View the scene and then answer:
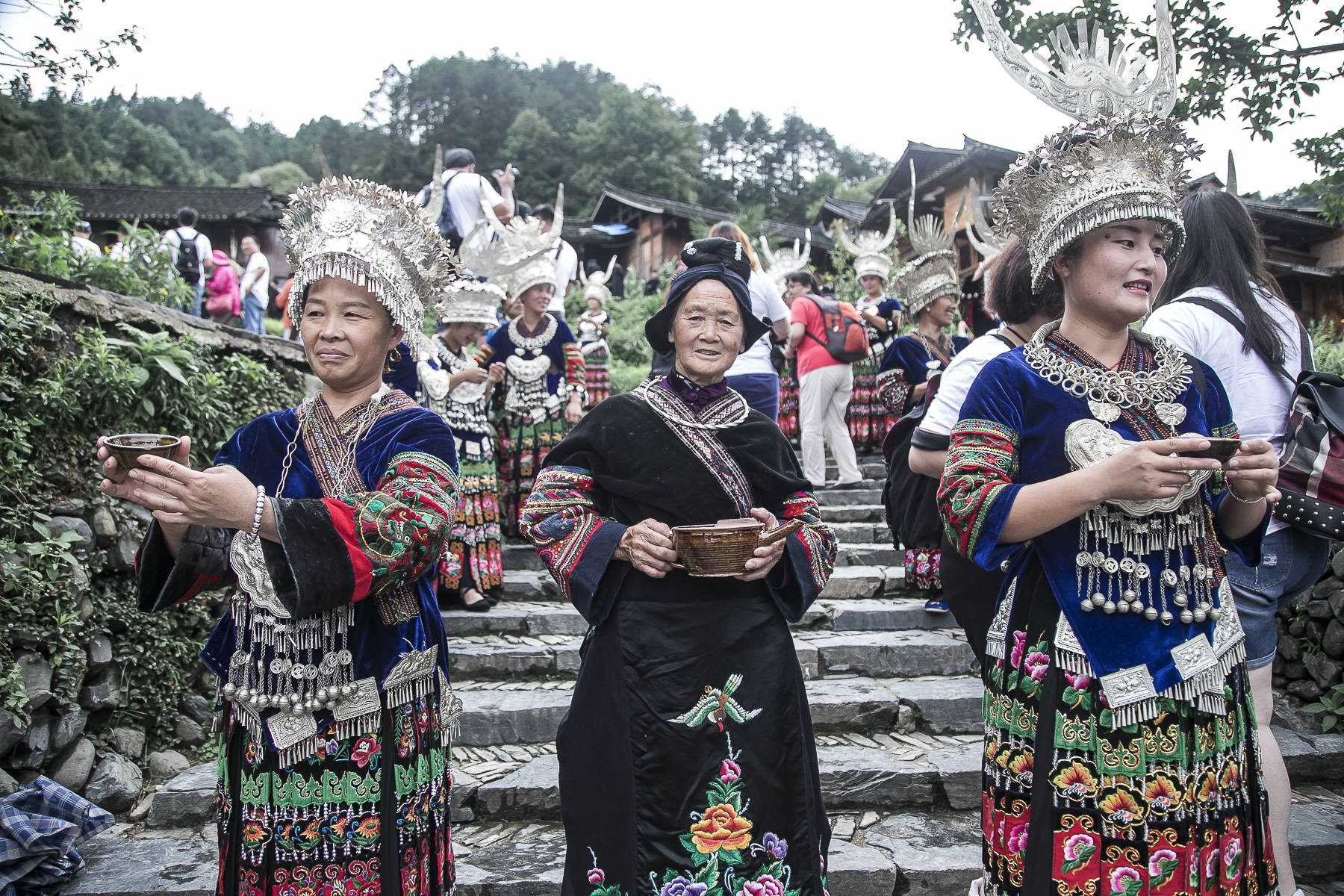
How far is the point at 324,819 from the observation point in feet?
7.29

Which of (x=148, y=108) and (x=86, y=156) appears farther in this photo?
(x=148, y=108)

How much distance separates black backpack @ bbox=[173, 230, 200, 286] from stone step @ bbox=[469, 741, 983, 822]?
7863mm

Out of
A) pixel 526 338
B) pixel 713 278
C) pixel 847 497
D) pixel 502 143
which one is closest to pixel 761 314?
pixel 526 338

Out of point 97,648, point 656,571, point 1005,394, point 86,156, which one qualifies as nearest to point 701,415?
point 656,571

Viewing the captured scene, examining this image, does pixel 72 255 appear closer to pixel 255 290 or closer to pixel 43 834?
pixel 43 834

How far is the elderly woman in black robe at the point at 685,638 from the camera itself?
7.70 ft

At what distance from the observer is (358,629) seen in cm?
231

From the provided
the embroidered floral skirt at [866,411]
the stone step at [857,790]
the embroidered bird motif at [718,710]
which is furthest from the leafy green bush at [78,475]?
the embroidered floral skirt at [866,411]

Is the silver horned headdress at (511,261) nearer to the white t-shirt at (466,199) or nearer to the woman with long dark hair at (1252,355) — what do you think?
the white t-shirt at (466,199)

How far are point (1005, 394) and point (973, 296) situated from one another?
10.3ft

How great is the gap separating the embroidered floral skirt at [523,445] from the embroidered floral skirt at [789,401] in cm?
385

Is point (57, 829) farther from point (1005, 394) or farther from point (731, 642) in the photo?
point (1005, 394)

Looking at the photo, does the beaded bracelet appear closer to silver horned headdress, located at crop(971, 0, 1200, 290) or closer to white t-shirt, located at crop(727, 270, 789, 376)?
silver horned headdress, located at crop(971, 0, 1200, 290)

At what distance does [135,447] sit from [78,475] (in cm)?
308
